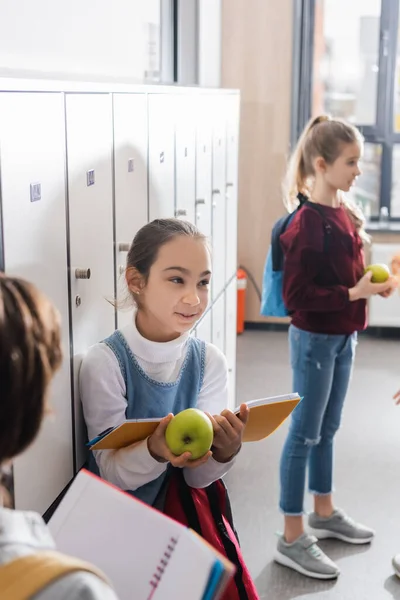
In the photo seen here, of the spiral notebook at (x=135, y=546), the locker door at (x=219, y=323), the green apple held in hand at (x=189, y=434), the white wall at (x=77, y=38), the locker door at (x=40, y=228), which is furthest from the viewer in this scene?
the locker door at (x=219, y=323)

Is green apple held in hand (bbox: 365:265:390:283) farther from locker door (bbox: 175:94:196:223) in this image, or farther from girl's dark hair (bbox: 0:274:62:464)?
girl's dark hair (bbox: 0:274:62:464)

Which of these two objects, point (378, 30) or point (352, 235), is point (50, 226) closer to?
point (352, 235)

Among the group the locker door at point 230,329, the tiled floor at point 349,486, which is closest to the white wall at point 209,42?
the locker door at point 230,329

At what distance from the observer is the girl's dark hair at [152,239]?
168 cm

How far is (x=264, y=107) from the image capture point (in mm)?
5543

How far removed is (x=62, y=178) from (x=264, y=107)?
4.30m

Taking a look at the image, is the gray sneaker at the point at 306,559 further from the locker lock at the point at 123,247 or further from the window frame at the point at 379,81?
the window frame at the point at 379,81

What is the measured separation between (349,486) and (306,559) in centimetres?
69

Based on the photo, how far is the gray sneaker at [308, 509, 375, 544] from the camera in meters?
2.86

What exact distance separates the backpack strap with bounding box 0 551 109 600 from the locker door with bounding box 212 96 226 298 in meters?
2.27

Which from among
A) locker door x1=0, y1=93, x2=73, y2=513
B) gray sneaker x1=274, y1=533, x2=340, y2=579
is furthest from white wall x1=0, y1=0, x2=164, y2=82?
gray sneaker x1=274, y1=533, x2=340, y2=579

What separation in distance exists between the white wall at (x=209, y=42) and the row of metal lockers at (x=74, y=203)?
2096mm

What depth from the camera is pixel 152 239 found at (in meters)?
1.68

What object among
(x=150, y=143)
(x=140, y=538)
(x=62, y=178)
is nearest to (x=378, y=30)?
(x=150, y=143)
